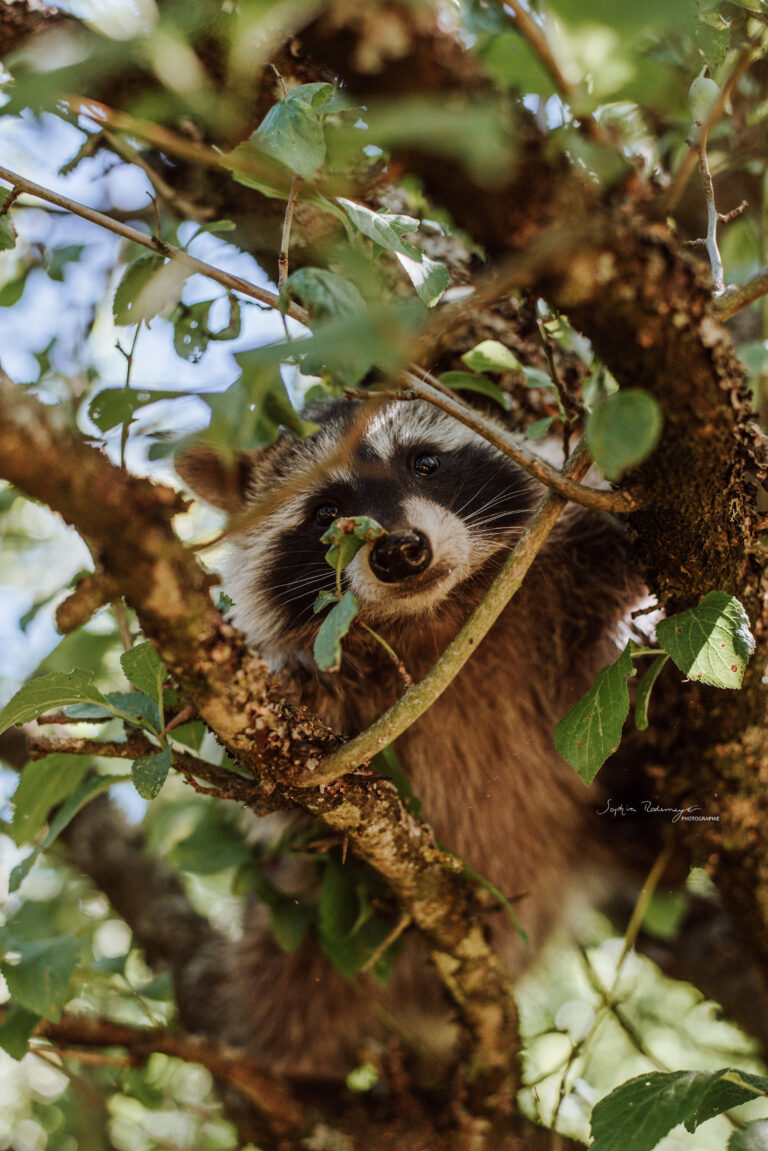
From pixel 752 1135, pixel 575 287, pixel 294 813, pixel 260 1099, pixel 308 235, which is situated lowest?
pixel 260 1099

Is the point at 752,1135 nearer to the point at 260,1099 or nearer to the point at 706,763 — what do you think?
the point at 706,763

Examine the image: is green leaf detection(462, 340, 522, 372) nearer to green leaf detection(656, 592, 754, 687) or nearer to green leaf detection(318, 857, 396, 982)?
green leaf detection(656, 592, 754, 687)

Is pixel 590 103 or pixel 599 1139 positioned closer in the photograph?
pixel 590 103

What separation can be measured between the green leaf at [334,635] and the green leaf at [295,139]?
60cm

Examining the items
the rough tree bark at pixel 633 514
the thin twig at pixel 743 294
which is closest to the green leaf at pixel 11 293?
the rough tree bark at pixel 633 514

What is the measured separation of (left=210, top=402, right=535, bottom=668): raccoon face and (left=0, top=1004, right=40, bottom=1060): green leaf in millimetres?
1118

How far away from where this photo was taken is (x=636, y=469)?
4.95 ft

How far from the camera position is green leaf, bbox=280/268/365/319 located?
1.12 metres

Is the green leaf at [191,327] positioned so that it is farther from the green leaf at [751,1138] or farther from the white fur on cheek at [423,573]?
the green leaf at [751,1138]

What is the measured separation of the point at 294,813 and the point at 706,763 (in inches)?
46.2

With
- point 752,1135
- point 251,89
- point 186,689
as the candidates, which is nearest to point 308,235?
point 251,89

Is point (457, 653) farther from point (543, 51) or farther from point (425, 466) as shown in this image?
point (425, 466)

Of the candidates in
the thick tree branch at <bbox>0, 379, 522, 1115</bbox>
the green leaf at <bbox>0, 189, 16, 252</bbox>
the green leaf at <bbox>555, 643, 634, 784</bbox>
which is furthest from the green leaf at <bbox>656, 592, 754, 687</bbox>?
the green leaf at <bbox>0, 189, 16, 252</bbox>

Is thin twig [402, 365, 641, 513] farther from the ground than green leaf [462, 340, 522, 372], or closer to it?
closer to it
